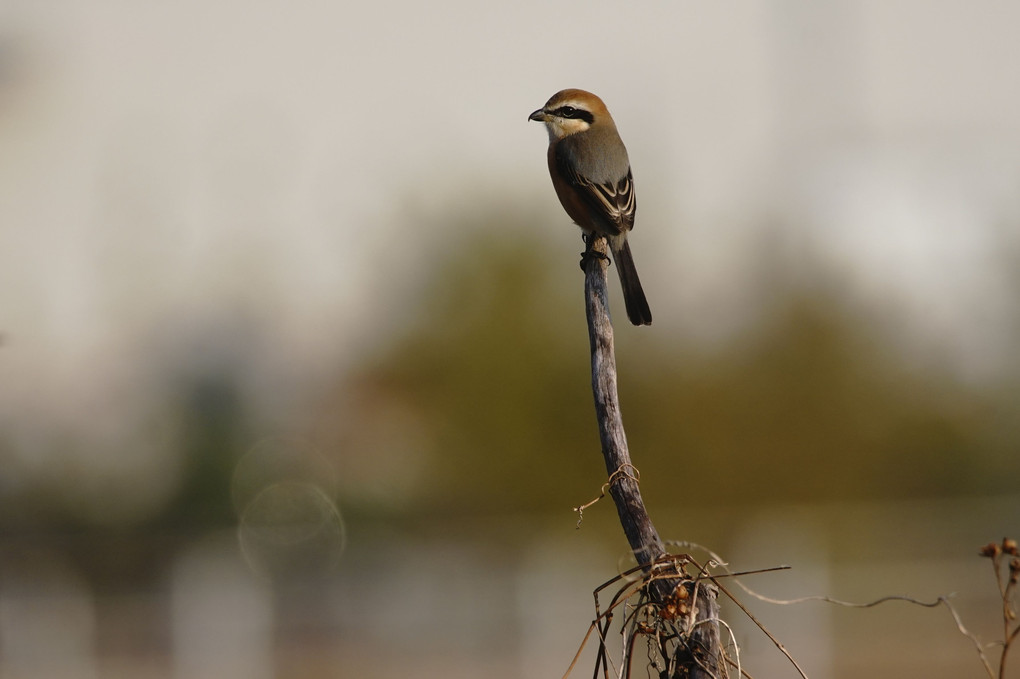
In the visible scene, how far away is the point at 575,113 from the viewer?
22.2ft

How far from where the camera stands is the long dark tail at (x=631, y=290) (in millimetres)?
5680

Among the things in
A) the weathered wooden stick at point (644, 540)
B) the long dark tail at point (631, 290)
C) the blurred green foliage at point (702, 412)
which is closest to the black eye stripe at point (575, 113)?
the long dark tail at point (631, 290)

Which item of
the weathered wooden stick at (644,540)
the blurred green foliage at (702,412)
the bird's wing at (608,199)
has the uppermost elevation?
the bird's wing at (608,199)

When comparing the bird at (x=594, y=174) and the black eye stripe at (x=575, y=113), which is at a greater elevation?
the black eye stripe at (x=575, y=113)

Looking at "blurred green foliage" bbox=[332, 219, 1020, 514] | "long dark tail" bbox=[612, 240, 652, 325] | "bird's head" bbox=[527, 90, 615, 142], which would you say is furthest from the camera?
"blurred green foliage" bbox=[332, 219, 1020, 514]

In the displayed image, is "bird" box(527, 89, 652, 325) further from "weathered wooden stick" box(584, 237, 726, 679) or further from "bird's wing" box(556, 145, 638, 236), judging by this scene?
"weathered wooden stick" box(584, 237, 726, 679)

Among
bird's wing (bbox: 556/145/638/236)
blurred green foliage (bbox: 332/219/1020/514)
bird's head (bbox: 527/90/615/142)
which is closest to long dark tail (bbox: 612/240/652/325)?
bird's wing (bbox: 556/145/638/236)

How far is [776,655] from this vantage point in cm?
1623

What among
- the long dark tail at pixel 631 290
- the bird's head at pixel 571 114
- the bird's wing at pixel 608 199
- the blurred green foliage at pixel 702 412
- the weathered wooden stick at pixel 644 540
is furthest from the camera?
the blurred green foliage at pixel 702 412

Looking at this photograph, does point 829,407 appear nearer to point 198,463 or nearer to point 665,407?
point 665,407

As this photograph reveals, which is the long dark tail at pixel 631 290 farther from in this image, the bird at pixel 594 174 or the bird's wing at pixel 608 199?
the bird's wing at pixel 608 199

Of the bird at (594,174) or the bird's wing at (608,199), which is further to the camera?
the bird's wing at (608,199)

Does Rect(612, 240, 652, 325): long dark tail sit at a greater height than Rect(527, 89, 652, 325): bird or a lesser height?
lesser

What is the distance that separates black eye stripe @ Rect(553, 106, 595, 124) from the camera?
6.74 meters
